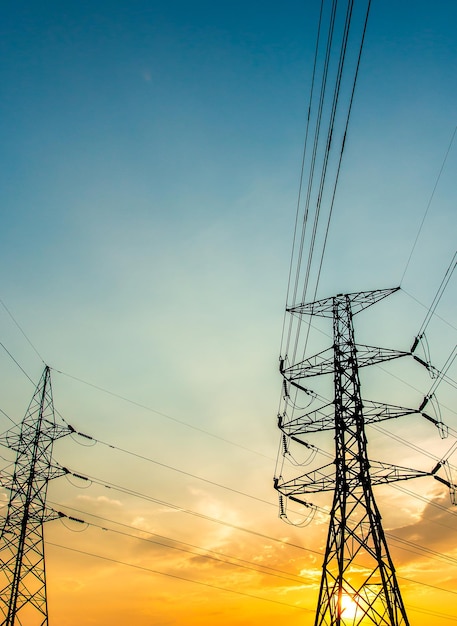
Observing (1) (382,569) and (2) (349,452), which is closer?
(1) (382,569)

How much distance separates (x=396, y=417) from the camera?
1978cm

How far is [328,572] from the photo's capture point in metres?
18.5

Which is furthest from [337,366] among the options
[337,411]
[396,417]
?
[396,417]

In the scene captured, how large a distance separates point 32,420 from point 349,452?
19.3m

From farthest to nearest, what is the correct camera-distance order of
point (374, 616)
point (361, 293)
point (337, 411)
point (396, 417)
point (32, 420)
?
point (32, 420), point (361, 293), point (337, 411), point (396, 417), point (374, 616)

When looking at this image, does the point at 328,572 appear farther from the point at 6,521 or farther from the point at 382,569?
the point at 6,521

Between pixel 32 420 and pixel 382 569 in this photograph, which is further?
pixel 32 420

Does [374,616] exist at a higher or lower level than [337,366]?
lower

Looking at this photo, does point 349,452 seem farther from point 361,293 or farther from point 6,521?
point 6,521

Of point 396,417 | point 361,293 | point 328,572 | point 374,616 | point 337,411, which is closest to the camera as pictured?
→ point 374,616

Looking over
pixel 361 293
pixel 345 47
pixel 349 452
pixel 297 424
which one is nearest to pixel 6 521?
pixel 297 424

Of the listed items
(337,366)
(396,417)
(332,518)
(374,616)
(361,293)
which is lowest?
(374,616)

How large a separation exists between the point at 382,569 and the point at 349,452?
188 inches

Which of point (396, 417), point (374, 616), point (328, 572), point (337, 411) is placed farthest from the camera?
point (337, 411)
